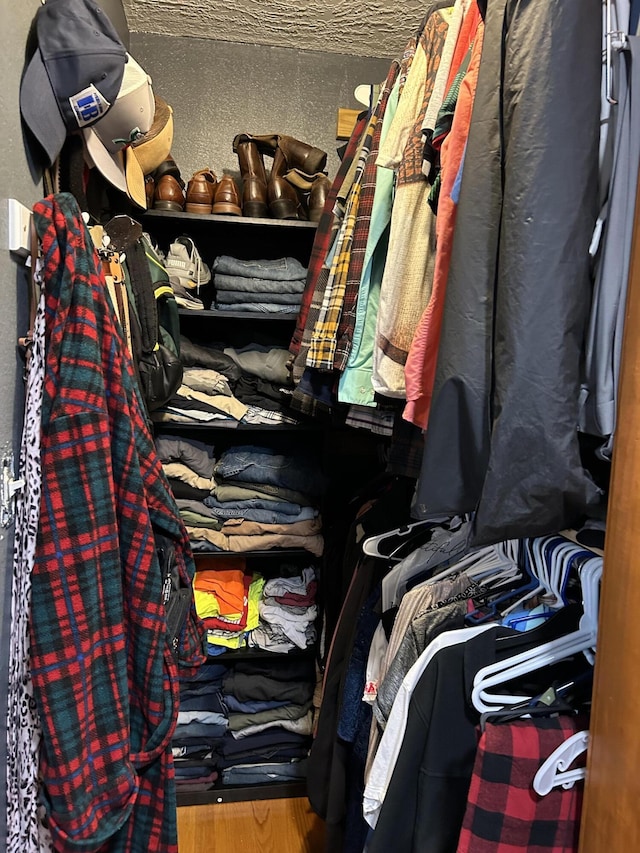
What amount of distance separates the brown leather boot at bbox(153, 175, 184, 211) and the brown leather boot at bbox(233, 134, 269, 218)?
0.20m

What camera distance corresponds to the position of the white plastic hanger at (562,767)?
0.77m

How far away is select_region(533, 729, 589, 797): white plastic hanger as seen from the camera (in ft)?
2.52

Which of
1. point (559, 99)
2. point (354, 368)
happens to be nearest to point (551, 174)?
point (559, 99)

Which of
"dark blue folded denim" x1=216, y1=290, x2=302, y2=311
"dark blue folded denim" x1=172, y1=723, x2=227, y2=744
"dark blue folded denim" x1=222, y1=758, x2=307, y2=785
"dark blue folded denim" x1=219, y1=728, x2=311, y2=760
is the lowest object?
"dark blue folded denim" x1=222, y1=758, x2=307, y2=785

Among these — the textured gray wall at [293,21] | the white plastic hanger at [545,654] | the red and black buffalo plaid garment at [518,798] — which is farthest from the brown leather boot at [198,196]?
the red and black buffalo plaid garment at [518,798]

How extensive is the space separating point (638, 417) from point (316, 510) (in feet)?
4.45

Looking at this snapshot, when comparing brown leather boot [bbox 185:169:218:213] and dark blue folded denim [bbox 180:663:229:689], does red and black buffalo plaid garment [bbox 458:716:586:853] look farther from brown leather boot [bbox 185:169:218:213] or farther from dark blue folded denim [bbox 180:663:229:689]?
brown leather boot [bbox 185:169:218:213]

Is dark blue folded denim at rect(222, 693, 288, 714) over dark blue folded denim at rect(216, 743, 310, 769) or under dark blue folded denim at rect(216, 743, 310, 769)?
over

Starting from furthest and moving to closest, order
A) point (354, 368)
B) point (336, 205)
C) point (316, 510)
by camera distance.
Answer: point (316, 510) → point (336, 205) → point (354, 368)

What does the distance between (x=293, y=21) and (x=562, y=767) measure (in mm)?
2013

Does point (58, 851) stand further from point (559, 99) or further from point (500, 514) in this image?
point (559, 99)

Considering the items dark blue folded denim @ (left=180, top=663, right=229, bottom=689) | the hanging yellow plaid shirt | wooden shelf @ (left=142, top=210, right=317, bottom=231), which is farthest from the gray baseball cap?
dark blue folded denim @ (left=180, top=663, right=229, bottom=689)

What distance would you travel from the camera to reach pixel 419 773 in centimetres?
89

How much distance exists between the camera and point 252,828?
1.83m
